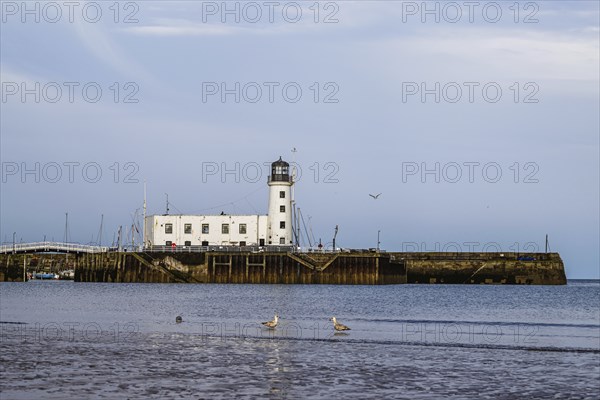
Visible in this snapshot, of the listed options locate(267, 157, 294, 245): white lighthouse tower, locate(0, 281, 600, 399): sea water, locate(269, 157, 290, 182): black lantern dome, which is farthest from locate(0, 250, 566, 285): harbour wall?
locate(0, 281, 600, 399): sea water

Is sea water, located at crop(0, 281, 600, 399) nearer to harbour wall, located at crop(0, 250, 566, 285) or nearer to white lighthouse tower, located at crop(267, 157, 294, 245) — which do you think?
harbour wall, located at crop(0, 250, 566, 285)

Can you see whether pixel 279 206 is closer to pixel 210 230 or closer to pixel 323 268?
pixel 210 230

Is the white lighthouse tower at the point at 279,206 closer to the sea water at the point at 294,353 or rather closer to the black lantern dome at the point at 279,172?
the black lantern dome at the point at 279,172

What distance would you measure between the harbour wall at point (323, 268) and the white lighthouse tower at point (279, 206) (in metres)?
5.38

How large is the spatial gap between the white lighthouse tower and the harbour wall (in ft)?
17.7

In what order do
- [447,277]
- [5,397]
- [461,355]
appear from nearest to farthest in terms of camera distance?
[5,397] → [461,355] → [447,277]

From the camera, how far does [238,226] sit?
11412 cm

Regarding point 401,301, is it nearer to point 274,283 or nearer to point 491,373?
point 274,283

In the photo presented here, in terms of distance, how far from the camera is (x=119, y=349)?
37031 millimetres

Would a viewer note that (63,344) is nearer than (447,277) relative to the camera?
Yes

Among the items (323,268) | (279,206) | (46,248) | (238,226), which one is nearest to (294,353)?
(323,268)

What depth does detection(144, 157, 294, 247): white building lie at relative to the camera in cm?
11169

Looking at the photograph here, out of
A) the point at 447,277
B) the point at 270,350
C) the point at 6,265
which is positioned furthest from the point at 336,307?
the point at 6,265

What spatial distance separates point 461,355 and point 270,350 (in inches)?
279
